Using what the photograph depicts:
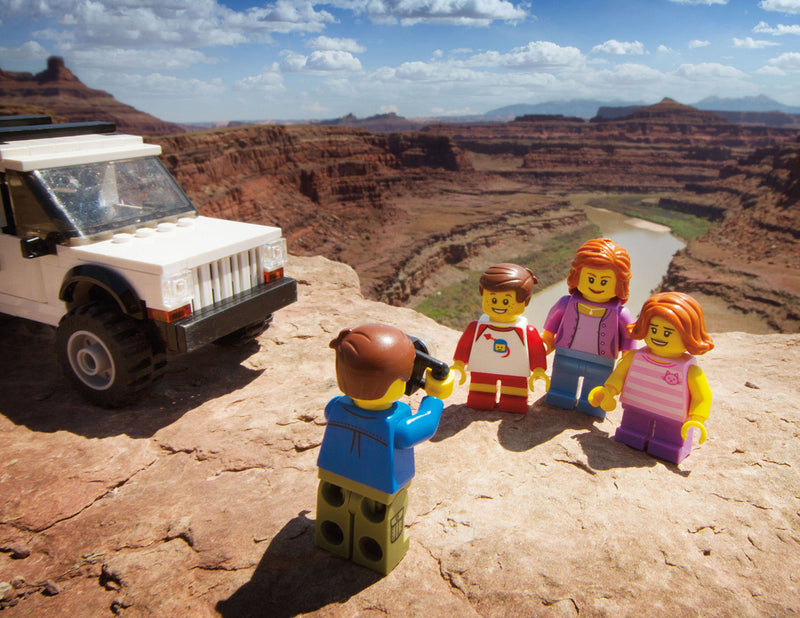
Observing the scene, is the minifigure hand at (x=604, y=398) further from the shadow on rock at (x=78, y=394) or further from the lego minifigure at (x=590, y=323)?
the shadow on rock at (x=78, y=394)

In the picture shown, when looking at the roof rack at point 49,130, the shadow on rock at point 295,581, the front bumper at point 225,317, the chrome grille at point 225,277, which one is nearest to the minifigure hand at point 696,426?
the shadow on rock at point 295,581

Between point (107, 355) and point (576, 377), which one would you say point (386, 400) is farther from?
point (107, 355)

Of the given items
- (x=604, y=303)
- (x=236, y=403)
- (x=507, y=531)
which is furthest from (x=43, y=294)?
(x=604, y=303)

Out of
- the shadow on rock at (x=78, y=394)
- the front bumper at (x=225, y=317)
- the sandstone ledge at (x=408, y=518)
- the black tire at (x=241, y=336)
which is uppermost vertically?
the front bumper at (x=225, y=317)

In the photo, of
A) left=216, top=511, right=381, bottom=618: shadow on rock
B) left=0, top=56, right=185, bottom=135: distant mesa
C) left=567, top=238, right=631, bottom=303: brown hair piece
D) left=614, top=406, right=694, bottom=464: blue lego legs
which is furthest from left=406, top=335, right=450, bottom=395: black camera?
left=0, top=56, right=185, bottom=135: distant mesa

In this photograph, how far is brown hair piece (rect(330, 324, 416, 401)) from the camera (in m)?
3.11

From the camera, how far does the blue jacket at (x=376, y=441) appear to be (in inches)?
128

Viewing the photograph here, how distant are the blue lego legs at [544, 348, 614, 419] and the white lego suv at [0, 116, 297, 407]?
3057mm

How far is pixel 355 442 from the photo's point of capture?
3326mm

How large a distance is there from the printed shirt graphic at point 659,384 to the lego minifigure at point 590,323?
1.67 feet

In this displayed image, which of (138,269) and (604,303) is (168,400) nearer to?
(138,269)

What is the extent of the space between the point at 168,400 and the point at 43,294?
1.72 metres

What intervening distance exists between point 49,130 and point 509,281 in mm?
5705

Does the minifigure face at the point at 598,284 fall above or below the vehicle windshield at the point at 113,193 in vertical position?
below
